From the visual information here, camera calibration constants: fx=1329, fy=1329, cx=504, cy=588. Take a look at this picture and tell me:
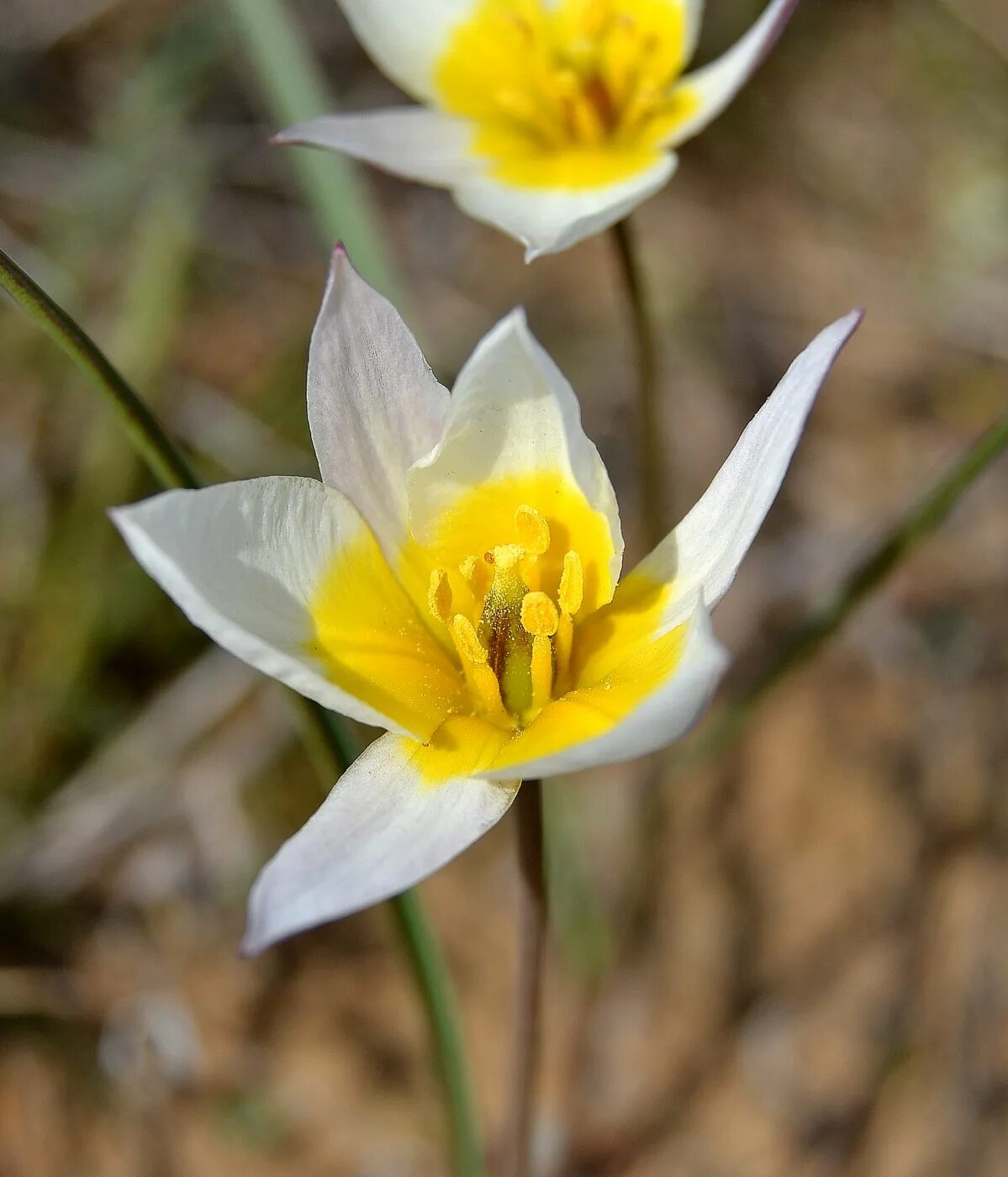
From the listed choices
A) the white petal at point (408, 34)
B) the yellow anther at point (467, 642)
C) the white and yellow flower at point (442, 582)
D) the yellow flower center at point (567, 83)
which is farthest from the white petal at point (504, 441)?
the white petal at point (408, 34)

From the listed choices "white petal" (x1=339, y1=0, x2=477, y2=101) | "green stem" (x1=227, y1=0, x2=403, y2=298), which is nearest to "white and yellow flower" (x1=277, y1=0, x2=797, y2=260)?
"white petal" (x1=339, y1=0, x2=477, y2=101)

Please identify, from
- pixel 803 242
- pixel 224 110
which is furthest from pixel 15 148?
pixel 803 242

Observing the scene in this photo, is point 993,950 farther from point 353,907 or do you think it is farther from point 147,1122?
point 353,907

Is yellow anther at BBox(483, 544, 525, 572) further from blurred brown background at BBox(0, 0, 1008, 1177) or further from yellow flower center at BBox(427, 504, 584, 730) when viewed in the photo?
blurred brown background at BBox(0, 0, 1008, 1177)

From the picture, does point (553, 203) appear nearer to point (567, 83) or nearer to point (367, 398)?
point (567, 83)

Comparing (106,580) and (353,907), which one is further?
(106,580)

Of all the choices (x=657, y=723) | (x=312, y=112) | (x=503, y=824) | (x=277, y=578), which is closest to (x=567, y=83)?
(x=312, y=112)
